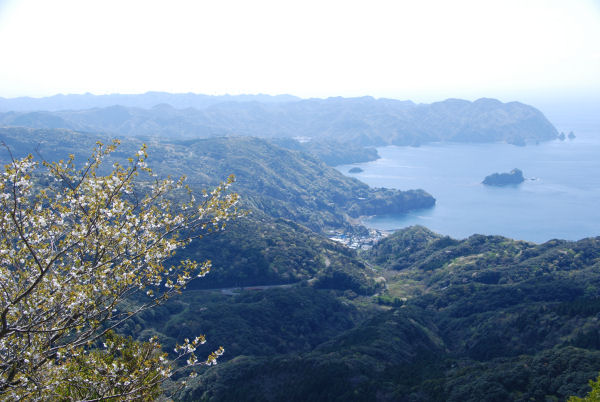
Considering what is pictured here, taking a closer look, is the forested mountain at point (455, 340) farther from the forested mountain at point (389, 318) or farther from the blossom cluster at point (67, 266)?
the blossom cluster at point (67, 266)

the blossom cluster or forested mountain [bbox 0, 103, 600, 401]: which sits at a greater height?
the blossom cluster

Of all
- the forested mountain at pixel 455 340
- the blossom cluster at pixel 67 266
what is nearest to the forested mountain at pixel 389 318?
the forested mountain at pixel 455 340

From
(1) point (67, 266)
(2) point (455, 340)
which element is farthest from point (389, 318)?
(1) point (67, 266)

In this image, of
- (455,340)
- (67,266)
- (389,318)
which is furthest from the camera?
(389,318)

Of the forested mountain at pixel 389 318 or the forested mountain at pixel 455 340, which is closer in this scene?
the forested mountain at pixel 455 340

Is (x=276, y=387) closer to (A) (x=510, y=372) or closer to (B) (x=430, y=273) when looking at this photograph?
(A) (x=510, y=372)

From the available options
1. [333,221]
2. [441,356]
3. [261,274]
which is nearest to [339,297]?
[261,274]

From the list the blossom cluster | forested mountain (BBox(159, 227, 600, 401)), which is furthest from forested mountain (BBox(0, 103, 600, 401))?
the blossom cluster

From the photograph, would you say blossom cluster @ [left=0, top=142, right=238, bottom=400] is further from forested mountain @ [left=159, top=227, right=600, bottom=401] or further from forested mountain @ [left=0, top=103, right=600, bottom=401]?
forested mountain @ [left=159, top=227, right=600, bottom=401]

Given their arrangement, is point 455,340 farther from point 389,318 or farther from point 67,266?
point 67,266

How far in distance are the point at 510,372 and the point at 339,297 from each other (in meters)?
45.5

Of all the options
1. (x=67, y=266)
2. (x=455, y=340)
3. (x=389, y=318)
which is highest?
(x=67, y=266)

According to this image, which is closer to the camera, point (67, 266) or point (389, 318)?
point (67, 266)

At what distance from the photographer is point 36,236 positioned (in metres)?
10.7
